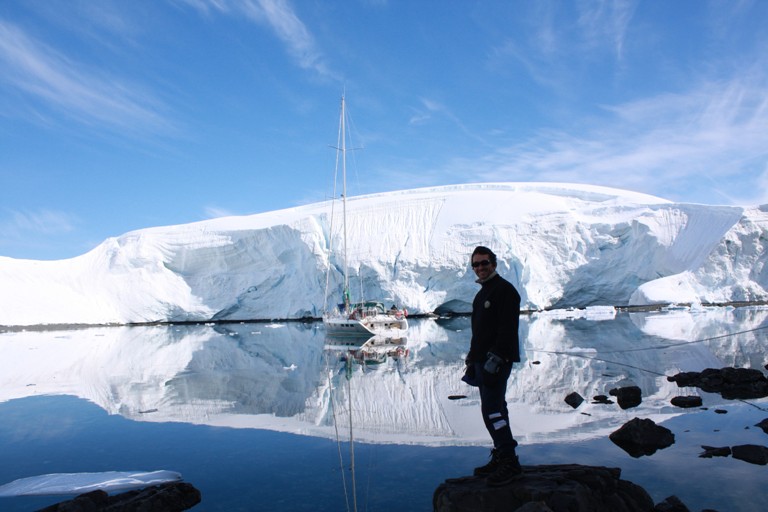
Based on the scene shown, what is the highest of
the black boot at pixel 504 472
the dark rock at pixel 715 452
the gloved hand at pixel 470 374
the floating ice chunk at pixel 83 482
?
the gloved hand at pixel 470 374

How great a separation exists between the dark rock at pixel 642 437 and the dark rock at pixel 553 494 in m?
1.56

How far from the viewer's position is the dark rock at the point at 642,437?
4832 mm

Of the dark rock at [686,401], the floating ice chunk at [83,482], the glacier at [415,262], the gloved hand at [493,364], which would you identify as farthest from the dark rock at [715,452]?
the glacier at [415,262]

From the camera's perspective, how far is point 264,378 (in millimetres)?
10594

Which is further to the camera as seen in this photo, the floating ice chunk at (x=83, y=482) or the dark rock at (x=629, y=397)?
the dark rock at (x=629, y=397)

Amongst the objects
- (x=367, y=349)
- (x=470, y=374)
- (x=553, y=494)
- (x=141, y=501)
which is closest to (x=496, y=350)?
(x=470, y=374)

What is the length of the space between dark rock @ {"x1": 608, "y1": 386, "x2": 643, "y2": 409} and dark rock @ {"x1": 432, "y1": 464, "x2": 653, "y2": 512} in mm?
3341

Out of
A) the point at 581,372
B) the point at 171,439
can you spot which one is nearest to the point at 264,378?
the point at 171,439

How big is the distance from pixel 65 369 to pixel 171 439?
891 centimetres

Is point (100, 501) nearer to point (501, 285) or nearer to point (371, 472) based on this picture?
point (371, 472)

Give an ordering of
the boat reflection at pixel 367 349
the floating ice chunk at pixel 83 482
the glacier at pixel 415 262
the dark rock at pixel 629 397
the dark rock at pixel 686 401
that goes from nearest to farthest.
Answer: the floating ice chunk at pixel 83 482
the dark rock at pixel 686 401
the dark rock at pixel 629 397
the boat reflection at pixel 367 349
the glacier at pixel 415 262

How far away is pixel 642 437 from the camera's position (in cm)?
496

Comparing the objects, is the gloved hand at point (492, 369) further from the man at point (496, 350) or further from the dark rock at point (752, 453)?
the dark rock at point (752, 453)

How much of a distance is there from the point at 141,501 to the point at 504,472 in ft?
7.70
